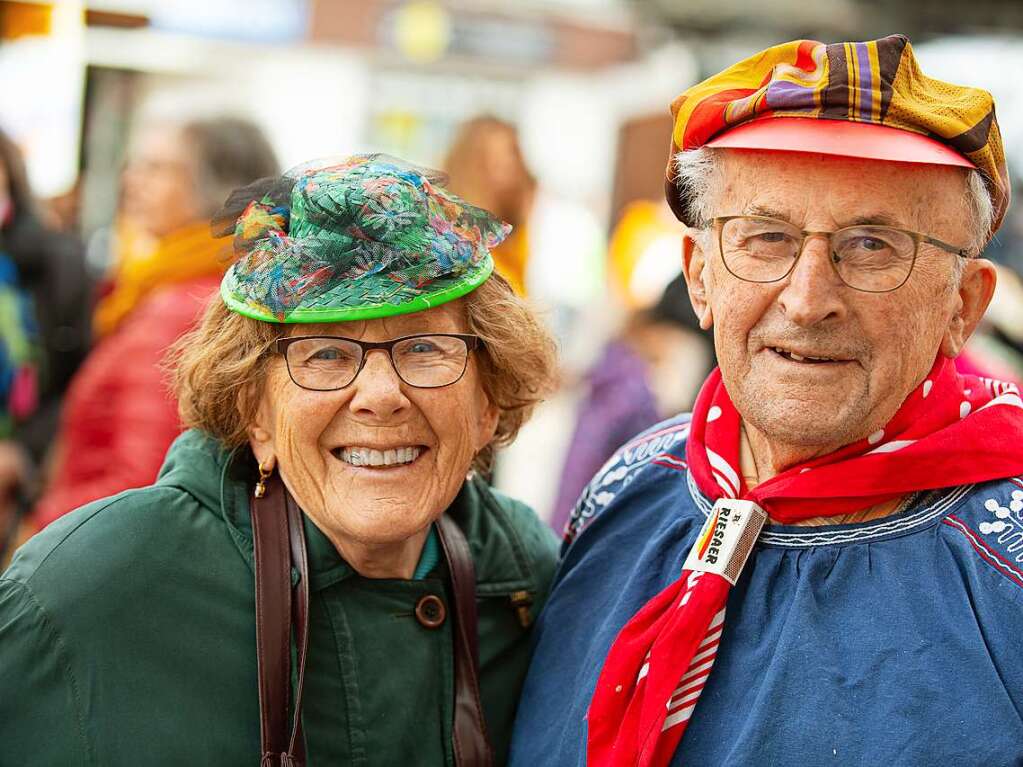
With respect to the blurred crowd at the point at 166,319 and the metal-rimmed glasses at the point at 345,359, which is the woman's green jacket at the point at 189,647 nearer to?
the metal-rimmed glasses at the point at 345,359

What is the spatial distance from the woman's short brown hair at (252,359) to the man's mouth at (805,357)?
58 cm

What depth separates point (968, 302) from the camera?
2225mm

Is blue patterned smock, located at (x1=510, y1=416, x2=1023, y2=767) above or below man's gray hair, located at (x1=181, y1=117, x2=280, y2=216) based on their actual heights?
below

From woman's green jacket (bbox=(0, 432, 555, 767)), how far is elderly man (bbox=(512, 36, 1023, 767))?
1.25 ft

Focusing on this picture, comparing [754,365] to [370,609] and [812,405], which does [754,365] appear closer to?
[812,405]

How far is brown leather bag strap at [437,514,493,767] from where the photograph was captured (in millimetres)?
2457

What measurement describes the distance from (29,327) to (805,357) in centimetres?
365

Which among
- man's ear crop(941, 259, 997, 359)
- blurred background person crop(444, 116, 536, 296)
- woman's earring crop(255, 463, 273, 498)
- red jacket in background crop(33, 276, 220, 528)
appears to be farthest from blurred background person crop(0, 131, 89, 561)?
man's ear crop(941, 259, 997, 359)

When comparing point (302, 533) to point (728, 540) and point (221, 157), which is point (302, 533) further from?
point (221, 157)

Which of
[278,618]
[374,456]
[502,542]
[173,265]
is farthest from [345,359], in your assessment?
[173,265]

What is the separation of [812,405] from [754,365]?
0.13 meters

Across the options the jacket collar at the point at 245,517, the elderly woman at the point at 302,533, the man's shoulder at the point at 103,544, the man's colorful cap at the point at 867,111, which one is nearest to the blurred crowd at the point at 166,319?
the elderly woman at the point at 302,533

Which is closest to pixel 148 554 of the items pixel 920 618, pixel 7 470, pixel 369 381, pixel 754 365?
pixel 369 381

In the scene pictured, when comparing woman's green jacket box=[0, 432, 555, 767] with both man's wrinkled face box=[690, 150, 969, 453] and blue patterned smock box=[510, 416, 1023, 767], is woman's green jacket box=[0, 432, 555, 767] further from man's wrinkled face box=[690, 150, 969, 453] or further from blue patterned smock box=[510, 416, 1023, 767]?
man's wrinkled face box=[690, 150, 969, 453]
